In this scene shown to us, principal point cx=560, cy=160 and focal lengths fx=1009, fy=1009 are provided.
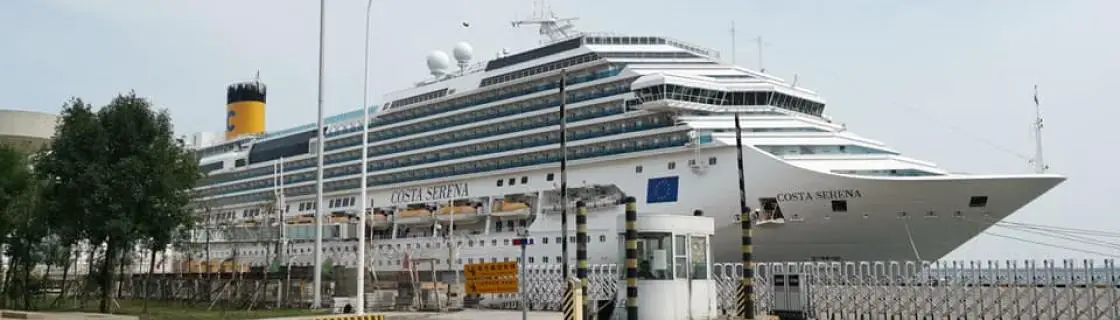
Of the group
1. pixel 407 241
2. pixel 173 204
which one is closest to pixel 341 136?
pixel 407 241

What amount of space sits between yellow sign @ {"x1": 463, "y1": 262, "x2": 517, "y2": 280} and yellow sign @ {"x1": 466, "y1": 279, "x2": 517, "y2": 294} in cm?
11

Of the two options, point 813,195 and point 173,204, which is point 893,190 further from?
point 173,204

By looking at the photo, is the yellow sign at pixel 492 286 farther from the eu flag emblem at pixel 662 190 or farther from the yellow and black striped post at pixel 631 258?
the eu flag emblem at pixel 662 190

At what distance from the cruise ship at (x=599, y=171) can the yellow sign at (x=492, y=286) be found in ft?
24.7

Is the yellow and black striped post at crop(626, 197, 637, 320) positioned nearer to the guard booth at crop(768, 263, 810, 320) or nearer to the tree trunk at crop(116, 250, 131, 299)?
the guard booth at crop(768, 263, 810, 320)

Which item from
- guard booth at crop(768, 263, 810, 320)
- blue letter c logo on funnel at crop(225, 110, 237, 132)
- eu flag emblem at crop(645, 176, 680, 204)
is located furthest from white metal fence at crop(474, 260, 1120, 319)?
blue letter c logo on funnel at crop(225, 110, 237, 132)

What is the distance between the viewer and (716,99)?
154 feet

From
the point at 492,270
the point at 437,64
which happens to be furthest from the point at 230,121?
the point at 492,270

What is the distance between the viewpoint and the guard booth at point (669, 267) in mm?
22734

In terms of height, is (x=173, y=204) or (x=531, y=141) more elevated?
(x=531, y=141)

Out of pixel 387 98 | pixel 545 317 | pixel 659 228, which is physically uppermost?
pixel 387 98

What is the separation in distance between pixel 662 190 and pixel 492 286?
2227 centimetres

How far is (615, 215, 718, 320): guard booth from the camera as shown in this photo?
2273cm

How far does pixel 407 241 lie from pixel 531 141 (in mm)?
11186
